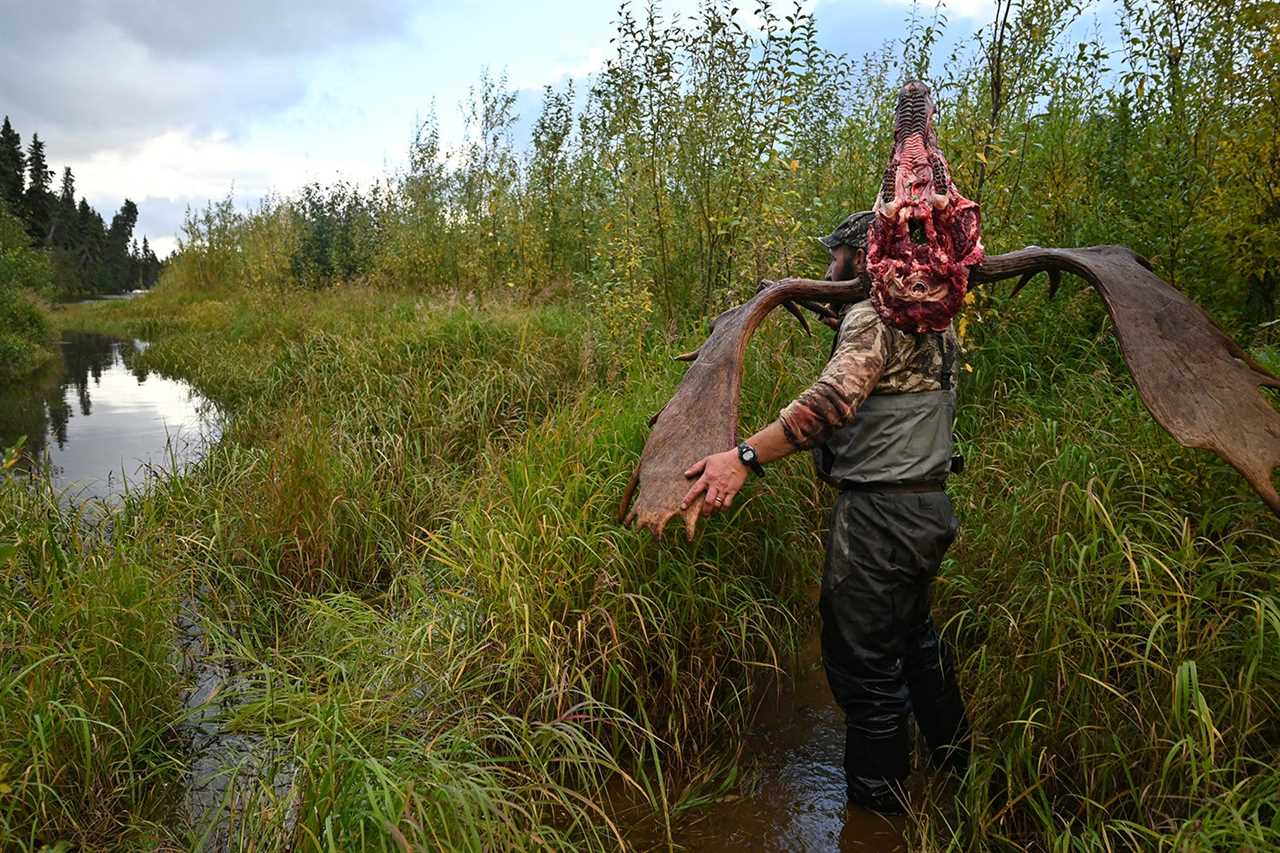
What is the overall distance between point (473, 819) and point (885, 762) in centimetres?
131

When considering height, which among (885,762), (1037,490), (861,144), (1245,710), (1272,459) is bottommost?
(885,762)

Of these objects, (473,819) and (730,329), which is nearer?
(473,819)

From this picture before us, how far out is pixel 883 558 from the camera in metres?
2.37

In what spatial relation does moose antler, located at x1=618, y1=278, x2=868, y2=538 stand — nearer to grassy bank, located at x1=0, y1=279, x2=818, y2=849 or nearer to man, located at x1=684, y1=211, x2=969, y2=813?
man, located at x1=684, y1=211, x2=969, y2=813

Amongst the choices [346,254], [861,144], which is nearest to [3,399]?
[346,254]

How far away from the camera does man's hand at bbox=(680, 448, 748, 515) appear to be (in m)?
2.02

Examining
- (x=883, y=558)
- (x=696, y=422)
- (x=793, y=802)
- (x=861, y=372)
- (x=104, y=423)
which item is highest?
(x=861, y=372)

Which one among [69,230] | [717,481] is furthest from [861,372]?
[69,230]

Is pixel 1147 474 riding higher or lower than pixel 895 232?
lower

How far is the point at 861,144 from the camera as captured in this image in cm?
559

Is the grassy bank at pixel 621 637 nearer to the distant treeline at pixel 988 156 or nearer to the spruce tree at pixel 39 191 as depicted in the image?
the distant treeline at pixel 988 156

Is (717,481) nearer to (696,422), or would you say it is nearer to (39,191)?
(696,422)

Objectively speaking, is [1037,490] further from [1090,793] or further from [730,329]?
[730,329]

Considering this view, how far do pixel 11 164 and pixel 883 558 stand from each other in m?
51.5
